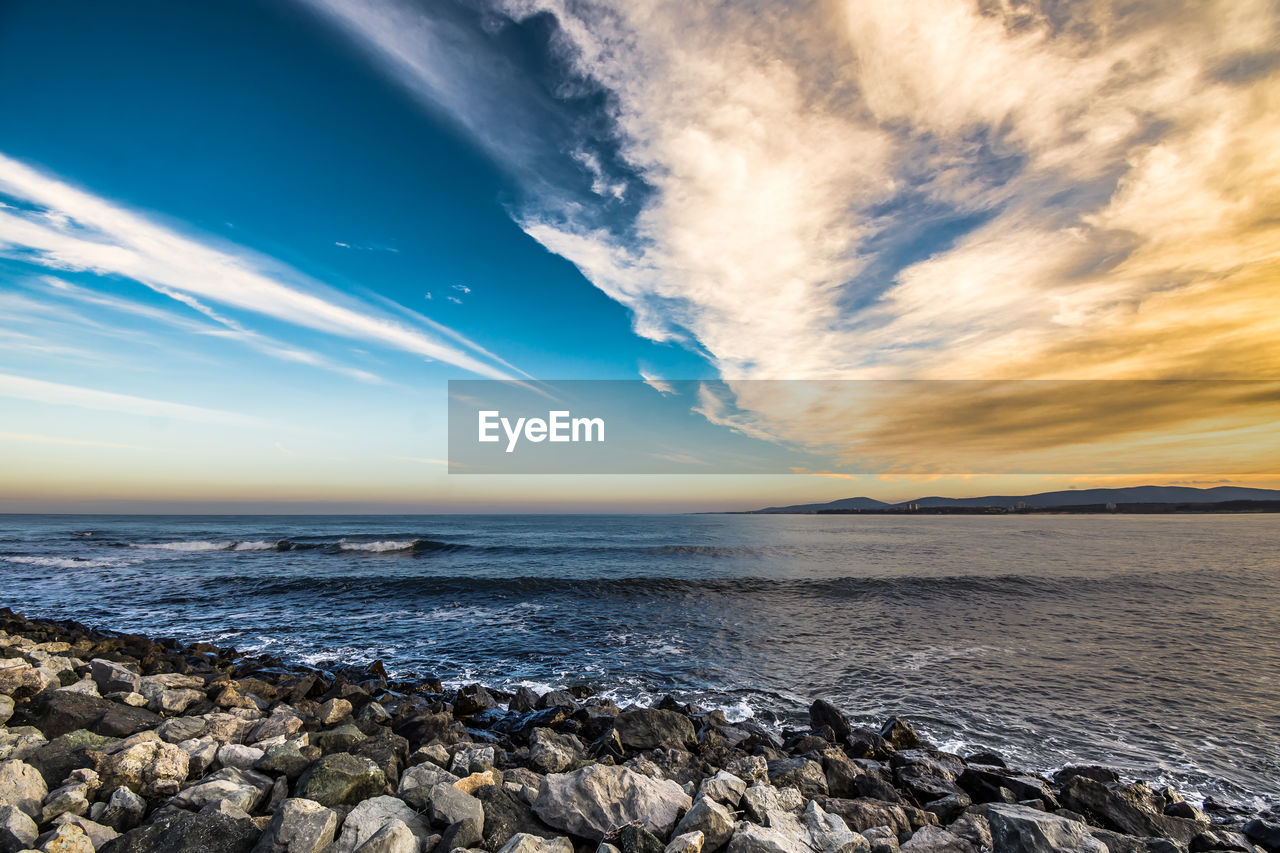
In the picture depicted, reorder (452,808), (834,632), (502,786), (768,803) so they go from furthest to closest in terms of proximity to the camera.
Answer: (834,632) → (502,786) → (768,803) → (452,808)

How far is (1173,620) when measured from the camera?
17.6 m

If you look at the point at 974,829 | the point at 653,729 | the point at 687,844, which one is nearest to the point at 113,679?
the point at 653,729

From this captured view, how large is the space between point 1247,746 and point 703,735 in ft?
31.2

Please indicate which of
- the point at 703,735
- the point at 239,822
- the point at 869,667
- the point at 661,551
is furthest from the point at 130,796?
the point at 661,551

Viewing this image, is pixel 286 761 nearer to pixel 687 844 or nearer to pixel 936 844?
pixel 687 844

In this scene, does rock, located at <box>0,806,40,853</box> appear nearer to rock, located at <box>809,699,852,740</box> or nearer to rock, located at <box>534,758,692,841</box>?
rock, located at <box>534,758,692,841</box>

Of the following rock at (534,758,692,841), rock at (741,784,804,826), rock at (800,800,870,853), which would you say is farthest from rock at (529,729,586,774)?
rock at (800,800,870,853)

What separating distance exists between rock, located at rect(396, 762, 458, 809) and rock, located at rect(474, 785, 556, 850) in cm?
50

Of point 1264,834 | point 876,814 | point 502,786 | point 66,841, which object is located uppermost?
point 66,841

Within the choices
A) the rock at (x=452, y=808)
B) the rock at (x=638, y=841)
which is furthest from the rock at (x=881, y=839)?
the rock at (x=452, y=808)

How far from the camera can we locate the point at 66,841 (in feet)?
14.2

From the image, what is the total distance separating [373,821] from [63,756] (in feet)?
13.6

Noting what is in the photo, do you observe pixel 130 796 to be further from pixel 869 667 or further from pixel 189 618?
pixel 189 618

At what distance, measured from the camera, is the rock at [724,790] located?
5.70 meters
